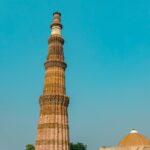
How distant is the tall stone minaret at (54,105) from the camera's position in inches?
1428

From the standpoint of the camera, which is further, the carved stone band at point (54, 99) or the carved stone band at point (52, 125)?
the carved stone band at point (54, 99)

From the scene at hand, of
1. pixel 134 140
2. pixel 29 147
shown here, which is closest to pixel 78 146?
pixel 29 147

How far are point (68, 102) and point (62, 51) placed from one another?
7.84 m

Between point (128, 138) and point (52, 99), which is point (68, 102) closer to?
point (52, 99)

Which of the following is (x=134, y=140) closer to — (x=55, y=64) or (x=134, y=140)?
(x=134, y=140)

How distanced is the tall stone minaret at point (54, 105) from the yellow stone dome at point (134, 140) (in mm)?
7466

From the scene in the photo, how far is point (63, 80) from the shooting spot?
40375 millimetres

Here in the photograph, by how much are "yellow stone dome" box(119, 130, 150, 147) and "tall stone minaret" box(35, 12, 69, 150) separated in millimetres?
7466

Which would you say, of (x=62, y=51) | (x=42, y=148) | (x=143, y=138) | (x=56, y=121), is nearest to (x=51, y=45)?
(x=62, y=51)

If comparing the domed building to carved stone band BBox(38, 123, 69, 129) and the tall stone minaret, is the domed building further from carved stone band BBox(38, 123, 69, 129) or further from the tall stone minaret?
the tall stone minaret

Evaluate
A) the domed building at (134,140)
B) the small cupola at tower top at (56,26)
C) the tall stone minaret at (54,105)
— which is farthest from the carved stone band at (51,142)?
the small cupola at tower top at (56,26)

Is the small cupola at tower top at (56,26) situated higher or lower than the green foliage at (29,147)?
higher

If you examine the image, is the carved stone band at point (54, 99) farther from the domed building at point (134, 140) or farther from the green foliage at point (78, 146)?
the green foliage at point (78, 146)

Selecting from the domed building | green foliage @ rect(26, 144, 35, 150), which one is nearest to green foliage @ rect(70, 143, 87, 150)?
green foliage @ rect(26, 144, 35, 150)
